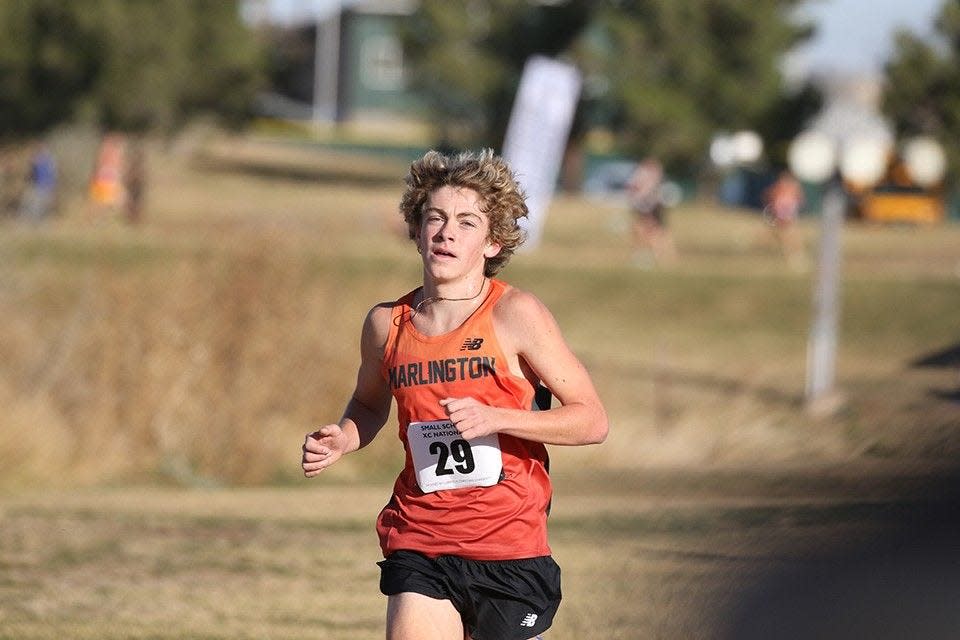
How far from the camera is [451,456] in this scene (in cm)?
481

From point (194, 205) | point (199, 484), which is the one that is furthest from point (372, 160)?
point (199, 484)

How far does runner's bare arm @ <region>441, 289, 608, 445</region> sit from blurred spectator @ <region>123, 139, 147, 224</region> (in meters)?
33.8

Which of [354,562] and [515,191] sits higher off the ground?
[515,191]

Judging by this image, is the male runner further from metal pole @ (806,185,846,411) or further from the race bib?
metal pole @ (806,185,846,411)

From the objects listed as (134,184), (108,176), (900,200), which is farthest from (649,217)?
(900,200)

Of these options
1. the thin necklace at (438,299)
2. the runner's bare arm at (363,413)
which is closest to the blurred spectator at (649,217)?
the runner's bare arm at (363,413)

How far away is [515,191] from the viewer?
504cm

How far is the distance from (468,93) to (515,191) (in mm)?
52938

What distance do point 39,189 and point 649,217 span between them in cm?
1094

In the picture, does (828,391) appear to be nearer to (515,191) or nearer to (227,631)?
(227,631)

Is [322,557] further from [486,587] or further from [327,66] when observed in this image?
[327,66]

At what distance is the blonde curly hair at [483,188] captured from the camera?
4953 millimetres

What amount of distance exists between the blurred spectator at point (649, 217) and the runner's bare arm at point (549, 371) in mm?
26743

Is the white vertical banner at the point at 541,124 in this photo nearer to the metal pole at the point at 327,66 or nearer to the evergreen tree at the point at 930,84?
the evergreen tree at the point at 930,84
